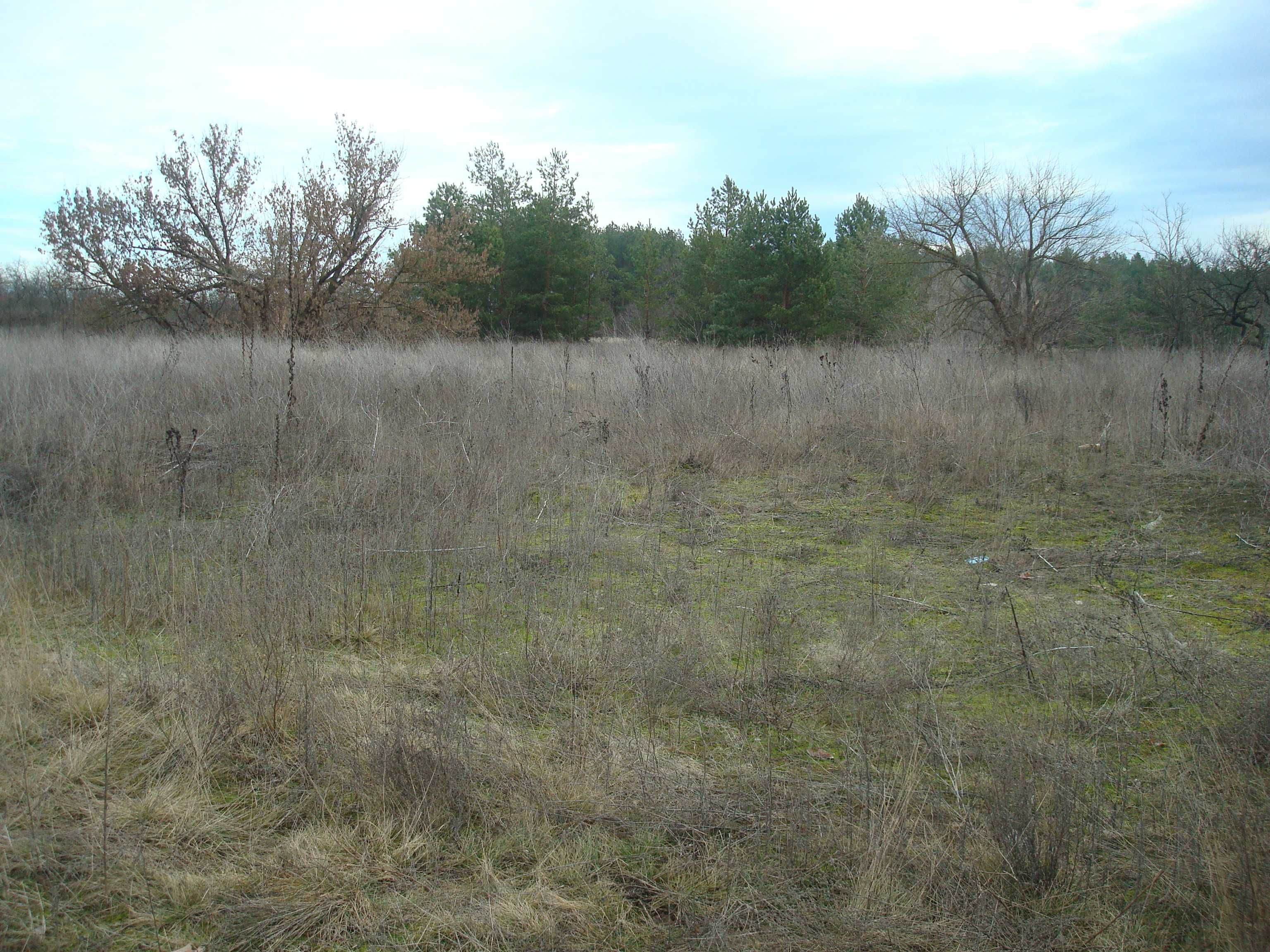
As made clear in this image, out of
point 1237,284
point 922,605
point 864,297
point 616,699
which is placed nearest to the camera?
point 616,699

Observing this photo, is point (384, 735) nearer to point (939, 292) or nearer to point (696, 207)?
point (939, 292)

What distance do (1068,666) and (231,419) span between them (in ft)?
24.0

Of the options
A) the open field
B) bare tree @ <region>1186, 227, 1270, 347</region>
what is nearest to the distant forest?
bare tree @ <region>1186, 227, 1270, 347</region>

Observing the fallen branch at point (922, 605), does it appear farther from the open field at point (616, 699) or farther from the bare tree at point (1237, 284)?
the bare tree at point (1237, 284)

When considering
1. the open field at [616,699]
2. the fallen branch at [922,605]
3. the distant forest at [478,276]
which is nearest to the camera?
the open field at [616,699]

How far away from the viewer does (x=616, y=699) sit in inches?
124

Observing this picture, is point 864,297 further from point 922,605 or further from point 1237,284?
point 922,605

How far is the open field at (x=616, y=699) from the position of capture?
79.4 inches

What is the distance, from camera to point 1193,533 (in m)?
5.33

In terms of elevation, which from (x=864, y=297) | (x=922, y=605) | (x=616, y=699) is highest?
(x=864, y=297)

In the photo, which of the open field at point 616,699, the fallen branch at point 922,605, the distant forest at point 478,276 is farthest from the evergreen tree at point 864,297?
the fallen branch at point 922,605

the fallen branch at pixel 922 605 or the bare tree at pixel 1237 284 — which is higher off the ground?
the bare tree at pixel 1237 284

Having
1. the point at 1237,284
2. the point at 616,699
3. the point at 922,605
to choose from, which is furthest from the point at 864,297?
the point at 616,699

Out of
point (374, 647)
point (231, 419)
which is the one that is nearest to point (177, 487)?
point (231, 419)
